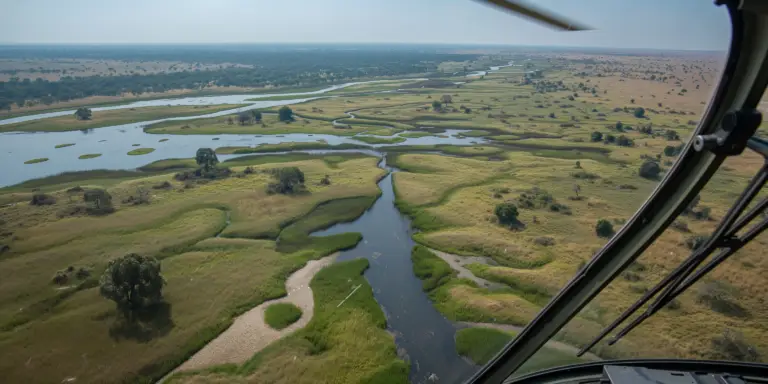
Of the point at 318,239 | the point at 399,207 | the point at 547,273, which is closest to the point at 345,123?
the point at 399,207

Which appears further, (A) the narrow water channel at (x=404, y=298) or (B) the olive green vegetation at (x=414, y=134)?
(B) the olive green vegetation at (x=414, y=134)

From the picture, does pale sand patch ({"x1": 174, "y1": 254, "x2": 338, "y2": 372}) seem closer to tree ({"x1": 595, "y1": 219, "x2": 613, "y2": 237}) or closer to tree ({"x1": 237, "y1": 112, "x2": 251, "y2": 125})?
tree ({"x1": 595, "y1": 219, "x2": 613, "y2": 237})

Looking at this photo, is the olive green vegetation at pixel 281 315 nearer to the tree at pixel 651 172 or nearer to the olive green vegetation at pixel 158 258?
the olive green vegetation at pixel 158 258

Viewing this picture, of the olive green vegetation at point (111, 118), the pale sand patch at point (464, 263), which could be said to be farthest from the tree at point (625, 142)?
the olive green vegetation at point (111, 118)

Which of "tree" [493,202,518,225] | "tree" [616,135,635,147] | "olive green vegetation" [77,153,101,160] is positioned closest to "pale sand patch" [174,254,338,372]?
"tree" [493,202,518,225]

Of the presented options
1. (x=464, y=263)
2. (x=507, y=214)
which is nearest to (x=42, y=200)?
(x=464, y=263)

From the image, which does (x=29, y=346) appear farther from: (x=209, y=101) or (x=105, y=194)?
(x=209, y=101)

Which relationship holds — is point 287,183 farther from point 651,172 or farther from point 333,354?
point 651,172
